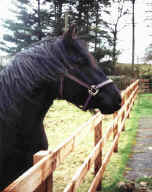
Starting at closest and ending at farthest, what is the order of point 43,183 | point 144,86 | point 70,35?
point 43,183 < point 70,35 < point 144,86

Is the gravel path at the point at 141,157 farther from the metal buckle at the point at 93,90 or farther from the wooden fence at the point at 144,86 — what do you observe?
the wooden fence at the point at 144,86

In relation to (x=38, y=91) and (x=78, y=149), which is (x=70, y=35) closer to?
(x=38, y=91)

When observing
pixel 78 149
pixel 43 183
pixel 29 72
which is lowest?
pixel 78 149

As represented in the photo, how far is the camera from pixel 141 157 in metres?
4.89

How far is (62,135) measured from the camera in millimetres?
6820

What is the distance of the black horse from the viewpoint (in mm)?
1987

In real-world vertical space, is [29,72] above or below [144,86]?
above

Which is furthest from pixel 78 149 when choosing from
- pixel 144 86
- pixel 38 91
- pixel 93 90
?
pixel 144 86

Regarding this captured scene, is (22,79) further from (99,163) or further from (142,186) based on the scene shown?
(142,186)

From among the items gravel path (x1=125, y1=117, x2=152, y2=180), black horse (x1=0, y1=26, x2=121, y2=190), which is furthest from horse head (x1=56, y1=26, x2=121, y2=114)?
gravel path (x1=125, y1=117, x2=152, y2=180)

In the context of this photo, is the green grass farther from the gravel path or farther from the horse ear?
the horse ear

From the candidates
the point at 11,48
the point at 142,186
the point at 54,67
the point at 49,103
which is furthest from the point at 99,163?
the point at 11,48

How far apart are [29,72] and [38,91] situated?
182 millimetres

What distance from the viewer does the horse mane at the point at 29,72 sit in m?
2.00
